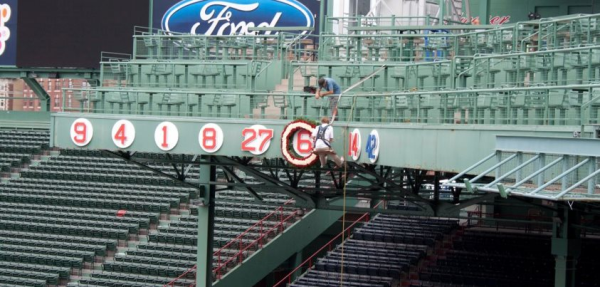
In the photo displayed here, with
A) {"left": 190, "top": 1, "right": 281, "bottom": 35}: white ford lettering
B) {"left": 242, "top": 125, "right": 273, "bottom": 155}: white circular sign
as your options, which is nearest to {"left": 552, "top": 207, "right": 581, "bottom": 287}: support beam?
{"left": 242, "top": 125, "right": 273, "bottom": 155}: white circular sign

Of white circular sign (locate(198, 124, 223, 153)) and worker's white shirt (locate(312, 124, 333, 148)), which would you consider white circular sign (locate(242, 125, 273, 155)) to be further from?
worker's white shirt (locate(312, 124, 333, 148))

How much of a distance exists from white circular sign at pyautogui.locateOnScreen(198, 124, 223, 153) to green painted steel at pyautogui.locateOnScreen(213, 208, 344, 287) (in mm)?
9016

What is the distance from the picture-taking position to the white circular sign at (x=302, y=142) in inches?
800

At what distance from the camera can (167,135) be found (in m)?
23.2

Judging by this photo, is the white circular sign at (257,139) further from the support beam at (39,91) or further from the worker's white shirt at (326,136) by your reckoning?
the support beam at (39,91)

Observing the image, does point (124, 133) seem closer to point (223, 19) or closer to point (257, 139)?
point (257, 139)

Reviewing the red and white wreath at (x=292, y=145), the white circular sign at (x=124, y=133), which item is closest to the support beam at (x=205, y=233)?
the white circular sign at (x=124, y=133)

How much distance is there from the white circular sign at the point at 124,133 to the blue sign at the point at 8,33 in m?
19.2

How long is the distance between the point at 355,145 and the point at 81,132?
751 centimetres

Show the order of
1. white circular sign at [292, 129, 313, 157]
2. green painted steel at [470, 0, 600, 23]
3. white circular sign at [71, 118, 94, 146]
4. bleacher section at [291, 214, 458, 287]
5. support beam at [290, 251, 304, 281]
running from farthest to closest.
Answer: support beam at [290, 251, 304, 281]
green painted steel at [470, 0, 600, 23]
bleacher section at [291, 214, 458, 287]
white circular sign at [71, 118, 94, 146]
white circular sign at [292, 129, 313, 157]

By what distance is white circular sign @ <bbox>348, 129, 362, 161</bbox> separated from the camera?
1947 centimetres

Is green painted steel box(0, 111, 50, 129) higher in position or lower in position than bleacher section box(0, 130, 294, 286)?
higher

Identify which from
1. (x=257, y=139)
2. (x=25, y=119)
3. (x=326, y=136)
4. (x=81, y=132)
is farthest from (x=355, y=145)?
(x=25, y=119)

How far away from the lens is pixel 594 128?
13.1 meters
